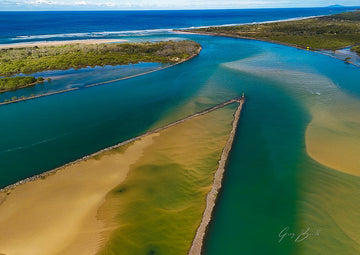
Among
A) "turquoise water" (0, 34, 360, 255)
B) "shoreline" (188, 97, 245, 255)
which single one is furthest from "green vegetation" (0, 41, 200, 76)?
"shoreline" (188, 97, 245, 255)

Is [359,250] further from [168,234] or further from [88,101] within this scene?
[88,101]

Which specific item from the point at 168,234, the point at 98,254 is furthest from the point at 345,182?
the point at 98,254

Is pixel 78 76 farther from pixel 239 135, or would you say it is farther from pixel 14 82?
pixel 239 135

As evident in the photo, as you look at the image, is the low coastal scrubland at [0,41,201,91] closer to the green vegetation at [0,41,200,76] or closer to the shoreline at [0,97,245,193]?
the green vegetation at [0,41,200,76]

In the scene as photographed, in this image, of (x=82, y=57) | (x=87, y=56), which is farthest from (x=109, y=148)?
(x=87, y=56)

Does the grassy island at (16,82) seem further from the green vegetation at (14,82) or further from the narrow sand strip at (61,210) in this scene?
the narrow sand strip at (61,210)
